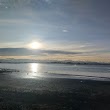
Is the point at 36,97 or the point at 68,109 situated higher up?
the point at 68,109

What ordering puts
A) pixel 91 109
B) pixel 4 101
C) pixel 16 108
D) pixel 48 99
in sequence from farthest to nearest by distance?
pixel 48 99 < pixel 4 101 < pixel 91 109 < pixel 16 108

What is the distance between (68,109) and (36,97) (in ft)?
21.9

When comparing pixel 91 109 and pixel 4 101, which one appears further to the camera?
pixel 4 101

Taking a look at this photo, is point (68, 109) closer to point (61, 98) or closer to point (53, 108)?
point (53, 108)

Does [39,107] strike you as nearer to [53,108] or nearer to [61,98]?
[53,108]

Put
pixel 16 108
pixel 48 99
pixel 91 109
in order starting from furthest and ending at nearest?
1. pixel 48 99
2. pixel 91 109
3. pixel 16 108

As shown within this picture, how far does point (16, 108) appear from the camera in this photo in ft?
70.9

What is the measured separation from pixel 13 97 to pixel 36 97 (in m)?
2.41

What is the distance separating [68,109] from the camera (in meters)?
22.3

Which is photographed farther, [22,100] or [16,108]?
[22,100]

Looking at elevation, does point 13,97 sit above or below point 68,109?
below

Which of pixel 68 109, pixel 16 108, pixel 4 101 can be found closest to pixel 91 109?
pixel 68 109

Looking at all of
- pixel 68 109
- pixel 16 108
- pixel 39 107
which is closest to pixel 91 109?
pixel 68 109

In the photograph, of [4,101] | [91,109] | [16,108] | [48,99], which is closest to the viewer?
[16,108]
